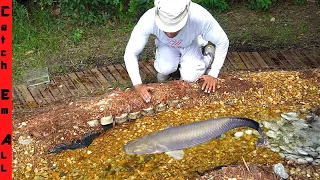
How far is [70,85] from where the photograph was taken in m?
4.04

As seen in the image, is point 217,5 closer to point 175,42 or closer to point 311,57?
point 311,57

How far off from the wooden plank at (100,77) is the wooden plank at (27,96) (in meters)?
0.59

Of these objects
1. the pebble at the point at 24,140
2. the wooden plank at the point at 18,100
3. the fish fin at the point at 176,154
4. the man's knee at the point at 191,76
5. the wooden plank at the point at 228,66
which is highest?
the man's knee at the point at 191,76

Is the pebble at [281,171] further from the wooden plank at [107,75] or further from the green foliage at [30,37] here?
the green foliage at [30,37]

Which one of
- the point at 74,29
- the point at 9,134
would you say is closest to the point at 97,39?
the point at 74,29

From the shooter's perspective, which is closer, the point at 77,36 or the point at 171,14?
the point at 171,14

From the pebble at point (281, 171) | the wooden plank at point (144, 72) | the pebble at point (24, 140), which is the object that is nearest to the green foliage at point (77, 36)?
the wooden plank at point (144, 72)

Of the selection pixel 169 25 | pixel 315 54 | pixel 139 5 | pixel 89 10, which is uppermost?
pixel 169 25

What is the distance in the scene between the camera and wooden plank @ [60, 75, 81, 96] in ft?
13.0

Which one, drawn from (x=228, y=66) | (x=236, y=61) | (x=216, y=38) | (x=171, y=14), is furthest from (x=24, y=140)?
(x=236, y=61)

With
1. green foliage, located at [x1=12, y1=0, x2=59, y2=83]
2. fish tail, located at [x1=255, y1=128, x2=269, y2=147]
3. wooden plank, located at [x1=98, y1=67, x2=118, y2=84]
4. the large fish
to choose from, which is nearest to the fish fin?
the large fish

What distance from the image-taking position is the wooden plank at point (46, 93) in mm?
3893

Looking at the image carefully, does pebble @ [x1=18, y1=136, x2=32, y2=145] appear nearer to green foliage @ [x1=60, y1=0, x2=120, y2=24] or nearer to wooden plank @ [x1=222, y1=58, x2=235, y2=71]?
wooden plank @ [x1=222, y1=58, x2=235, y2=71]

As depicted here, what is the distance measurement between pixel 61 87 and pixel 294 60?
7.02ft
